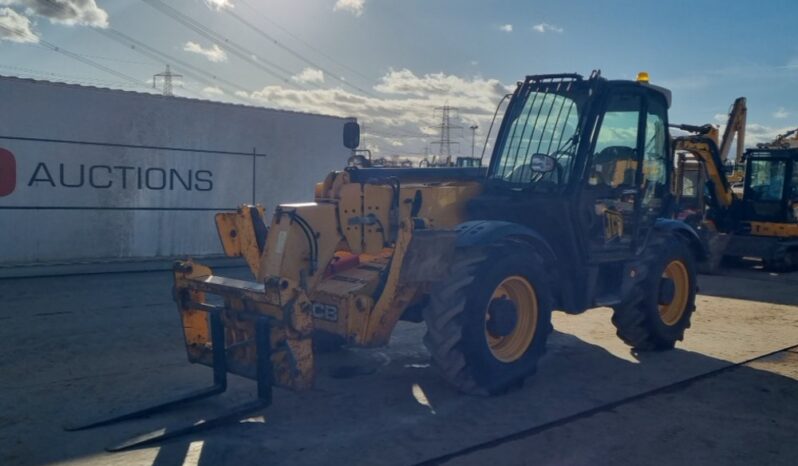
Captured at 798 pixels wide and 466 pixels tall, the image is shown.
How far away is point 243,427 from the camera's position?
4.83 meters

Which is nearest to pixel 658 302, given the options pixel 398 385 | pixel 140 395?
pixel 398 385

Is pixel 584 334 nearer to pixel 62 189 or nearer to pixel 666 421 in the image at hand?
pixel 666 421

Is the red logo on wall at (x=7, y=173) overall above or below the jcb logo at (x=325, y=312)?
above

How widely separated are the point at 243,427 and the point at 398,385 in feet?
4.92

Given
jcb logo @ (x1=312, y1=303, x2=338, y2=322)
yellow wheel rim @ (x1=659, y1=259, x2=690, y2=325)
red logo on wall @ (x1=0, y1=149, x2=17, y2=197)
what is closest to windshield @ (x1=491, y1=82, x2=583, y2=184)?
yellow wheel rim @ (x1=659, y1=259, x2=690, y2=325)

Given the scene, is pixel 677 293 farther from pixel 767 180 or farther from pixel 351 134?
pixel 767 180

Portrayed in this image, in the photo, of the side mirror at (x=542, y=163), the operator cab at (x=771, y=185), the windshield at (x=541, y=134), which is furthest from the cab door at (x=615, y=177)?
the operator cab at (x=771, y=185)

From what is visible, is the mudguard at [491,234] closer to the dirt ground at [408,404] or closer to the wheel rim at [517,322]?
the wheel rim at [517,322]

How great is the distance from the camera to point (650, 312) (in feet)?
23.2

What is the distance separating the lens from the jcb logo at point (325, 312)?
5.30 meters

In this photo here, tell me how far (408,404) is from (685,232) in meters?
4.10

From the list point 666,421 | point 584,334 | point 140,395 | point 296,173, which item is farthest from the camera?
point 296,173

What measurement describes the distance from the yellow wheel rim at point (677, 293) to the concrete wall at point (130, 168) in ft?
26.6

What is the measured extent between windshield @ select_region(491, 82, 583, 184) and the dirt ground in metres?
1.80
